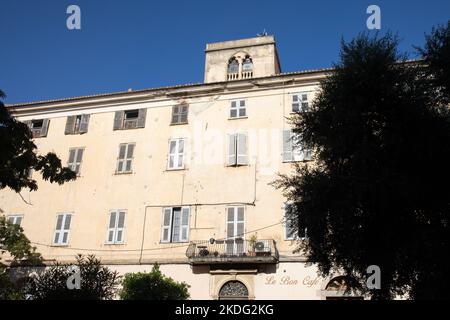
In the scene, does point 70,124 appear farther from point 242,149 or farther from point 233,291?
point 233,291

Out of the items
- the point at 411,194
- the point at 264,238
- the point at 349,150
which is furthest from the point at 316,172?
the point at 264,238

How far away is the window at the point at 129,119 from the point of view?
73.6 feet

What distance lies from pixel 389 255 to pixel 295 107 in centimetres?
1125

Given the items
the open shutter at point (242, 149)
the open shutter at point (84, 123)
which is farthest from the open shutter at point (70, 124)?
the open shutter at point (242, 149)

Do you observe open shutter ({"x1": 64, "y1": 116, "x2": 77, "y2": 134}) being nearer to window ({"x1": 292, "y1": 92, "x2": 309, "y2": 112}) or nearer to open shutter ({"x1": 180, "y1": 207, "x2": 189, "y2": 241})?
open shutter ({"x1": 180, "y1": 207, "x2": 189, "y2": 241})

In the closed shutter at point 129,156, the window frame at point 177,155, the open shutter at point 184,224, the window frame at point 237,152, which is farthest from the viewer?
the closed shutter at point 129,156

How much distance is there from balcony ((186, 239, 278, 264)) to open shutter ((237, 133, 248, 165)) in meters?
3.65

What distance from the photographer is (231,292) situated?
17984 mm

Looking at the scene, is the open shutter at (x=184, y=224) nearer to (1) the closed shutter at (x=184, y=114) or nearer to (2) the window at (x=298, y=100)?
(1) the closed shutter at (x=184, y=114)

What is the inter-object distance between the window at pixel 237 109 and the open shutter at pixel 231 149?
45.3 inches

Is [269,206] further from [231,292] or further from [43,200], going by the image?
[43,200]

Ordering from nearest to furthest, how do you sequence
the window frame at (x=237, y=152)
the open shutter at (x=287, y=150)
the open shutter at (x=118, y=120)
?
the open shutter at (x=287, y=150) → the window frame at (x=237, y=152) → the open shutter at (x=118, y=120)

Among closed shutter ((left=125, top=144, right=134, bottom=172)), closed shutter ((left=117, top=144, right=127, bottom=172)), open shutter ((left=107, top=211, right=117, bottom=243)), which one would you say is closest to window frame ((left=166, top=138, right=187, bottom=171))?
closed shutter ((left=125, top=144, right=134, bottom=172))
